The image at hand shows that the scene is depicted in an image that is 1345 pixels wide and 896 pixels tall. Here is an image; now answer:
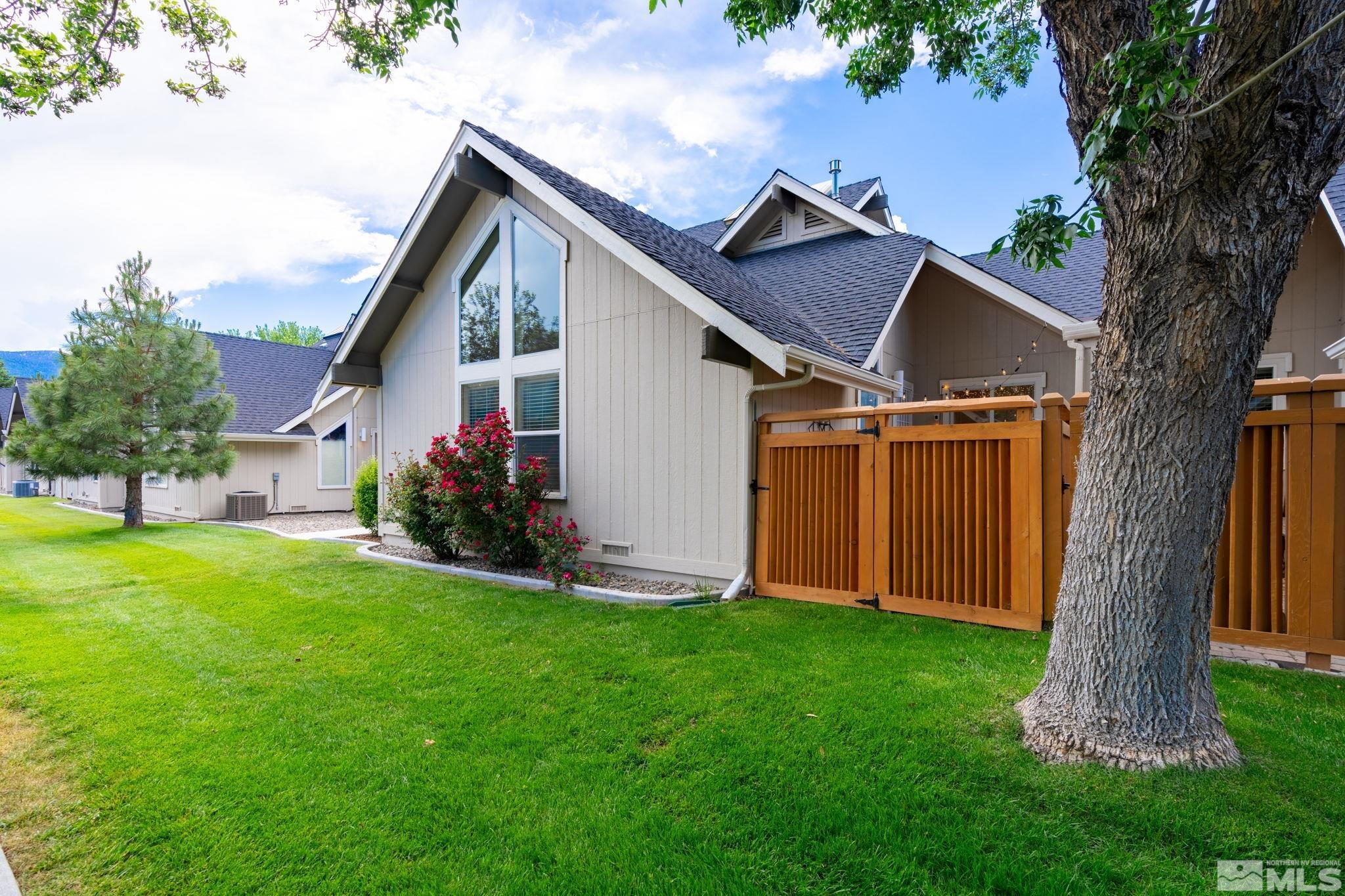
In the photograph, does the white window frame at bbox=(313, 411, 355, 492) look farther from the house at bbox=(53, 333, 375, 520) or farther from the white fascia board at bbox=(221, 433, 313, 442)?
the white fascia board at bbox=(221, 433, 313, 442)

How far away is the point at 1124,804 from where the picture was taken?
93.1 inches

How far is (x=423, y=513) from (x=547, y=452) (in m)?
1.96

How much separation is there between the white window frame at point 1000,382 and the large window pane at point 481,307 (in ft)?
22.9

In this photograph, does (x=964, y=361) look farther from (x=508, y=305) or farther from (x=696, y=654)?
(x=696, y=654)

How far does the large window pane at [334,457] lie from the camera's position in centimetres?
1697

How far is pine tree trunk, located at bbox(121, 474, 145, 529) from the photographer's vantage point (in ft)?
43.5

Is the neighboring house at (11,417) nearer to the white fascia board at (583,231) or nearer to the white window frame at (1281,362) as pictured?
the white fascia board at (583,231)

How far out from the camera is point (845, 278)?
9539 millimetres

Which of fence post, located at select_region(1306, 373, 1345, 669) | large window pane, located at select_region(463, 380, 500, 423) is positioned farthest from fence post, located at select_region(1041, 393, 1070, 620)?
large window pane, located at select_region(463, 380, 500, 423)

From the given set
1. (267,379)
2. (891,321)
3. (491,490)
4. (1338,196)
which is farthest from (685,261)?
(267,379)

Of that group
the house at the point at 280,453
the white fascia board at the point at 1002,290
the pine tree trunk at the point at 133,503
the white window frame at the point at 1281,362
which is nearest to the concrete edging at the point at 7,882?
the white fascia board at the point at 1002,290

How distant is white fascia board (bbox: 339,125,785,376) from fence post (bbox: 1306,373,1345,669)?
139 inches

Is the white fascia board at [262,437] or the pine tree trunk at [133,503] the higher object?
the white fascia board at [262,437]

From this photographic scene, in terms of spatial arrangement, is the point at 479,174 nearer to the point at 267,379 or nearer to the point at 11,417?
the point at 267,379
